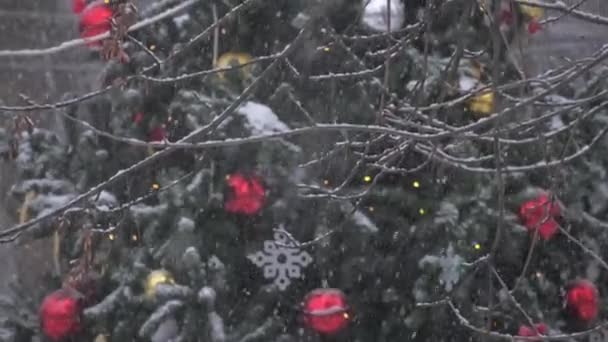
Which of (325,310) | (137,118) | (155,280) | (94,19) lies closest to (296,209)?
(325,310)

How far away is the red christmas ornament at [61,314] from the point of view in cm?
512

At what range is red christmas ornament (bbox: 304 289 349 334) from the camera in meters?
4.87

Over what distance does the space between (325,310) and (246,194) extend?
0.67 meters

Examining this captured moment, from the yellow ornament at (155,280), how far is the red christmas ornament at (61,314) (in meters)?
0.42

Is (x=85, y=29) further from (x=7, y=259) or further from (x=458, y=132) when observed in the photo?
(x=7, y=259)

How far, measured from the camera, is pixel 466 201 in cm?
504

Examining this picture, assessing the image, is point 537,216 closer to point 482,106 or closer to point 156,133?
point 482,106

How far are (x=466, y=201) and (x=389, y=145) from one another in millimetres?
472

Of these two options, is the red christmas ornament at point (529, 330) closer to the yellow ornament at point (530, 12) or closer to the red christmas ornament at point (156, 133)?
the yellow ornament at point (530, 12)

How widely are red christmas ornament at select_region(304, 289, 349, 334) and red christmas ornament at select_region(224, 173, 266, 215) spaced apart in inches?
20.5

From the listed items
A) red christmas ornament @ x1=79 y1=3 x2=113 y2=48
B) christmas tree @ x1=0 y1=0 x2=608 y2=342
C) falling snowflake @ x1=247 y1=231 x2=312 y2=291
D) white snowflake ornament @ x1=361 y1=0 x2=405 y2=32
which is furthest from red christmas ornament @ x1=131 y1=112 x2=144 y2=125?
white snowflake ornament @ x1=361 y1=0 x2=405 y2=32

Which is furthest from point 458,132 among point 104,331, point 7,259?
point 7,259

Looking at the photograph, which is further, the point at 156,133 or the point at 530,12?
the point at 156,133

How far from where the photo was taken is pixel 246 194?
193 inches
